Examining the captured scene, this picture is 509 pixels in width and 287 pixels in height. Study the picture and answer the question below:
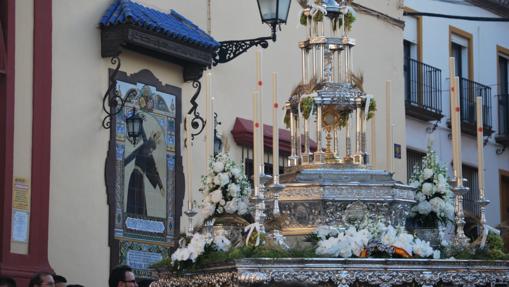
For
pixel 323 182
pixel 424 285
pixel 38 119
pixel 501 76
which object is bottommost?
pixel 424 285

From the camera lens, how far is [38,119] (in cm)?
1414

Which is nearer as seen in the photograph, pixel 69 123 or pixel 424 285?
pixel 424 285

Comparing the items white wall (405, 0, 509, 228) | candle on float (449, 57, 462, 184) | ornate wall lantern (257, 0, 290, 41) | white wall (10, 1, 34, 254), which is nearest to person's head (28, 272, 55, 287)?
candle on float (449, 57, 462, 184)

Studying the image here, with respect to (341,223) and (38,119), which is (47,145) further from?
(341,223)

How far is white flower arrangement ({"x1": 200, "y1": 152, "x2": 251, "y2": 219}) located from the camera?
10.1 metres

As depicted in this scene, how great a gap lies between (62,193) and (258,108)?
17.4 ft

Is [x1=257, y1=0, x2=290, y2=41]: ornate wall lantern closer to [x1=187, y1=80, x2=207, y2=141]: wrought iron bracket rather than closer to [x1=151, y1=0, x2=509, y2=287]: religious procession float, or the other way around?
[x1=187, y1=80, x2=207, y2=141]: wrought iron bracket

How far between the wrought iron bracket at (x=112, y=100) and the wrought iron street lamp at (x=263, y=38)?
1.56 meters

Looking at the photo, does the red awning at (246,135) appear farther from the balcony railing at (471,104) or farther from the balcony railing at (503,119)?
the balcony railing at (503,119)

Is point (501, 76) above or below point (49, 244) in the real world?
above

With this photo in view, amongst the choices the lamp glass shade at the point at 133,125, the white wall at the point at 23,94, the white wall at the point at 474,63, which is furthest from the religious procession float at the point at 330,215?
the white wall at the point at 474,63

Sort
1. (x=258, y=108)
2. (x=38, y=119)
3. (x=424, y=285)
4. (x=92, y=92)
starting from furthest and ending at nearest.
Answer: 1. (x=92, y=92)
2. (x=38, y=119)
3. (x=258, y=108)
4. (x=424, y=285)

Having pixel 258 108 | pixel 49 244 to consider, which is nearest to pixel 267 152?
pixel 49 244

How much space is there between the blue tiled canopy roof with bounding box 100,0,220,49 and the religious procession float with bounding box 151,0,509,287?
5.04 meters
